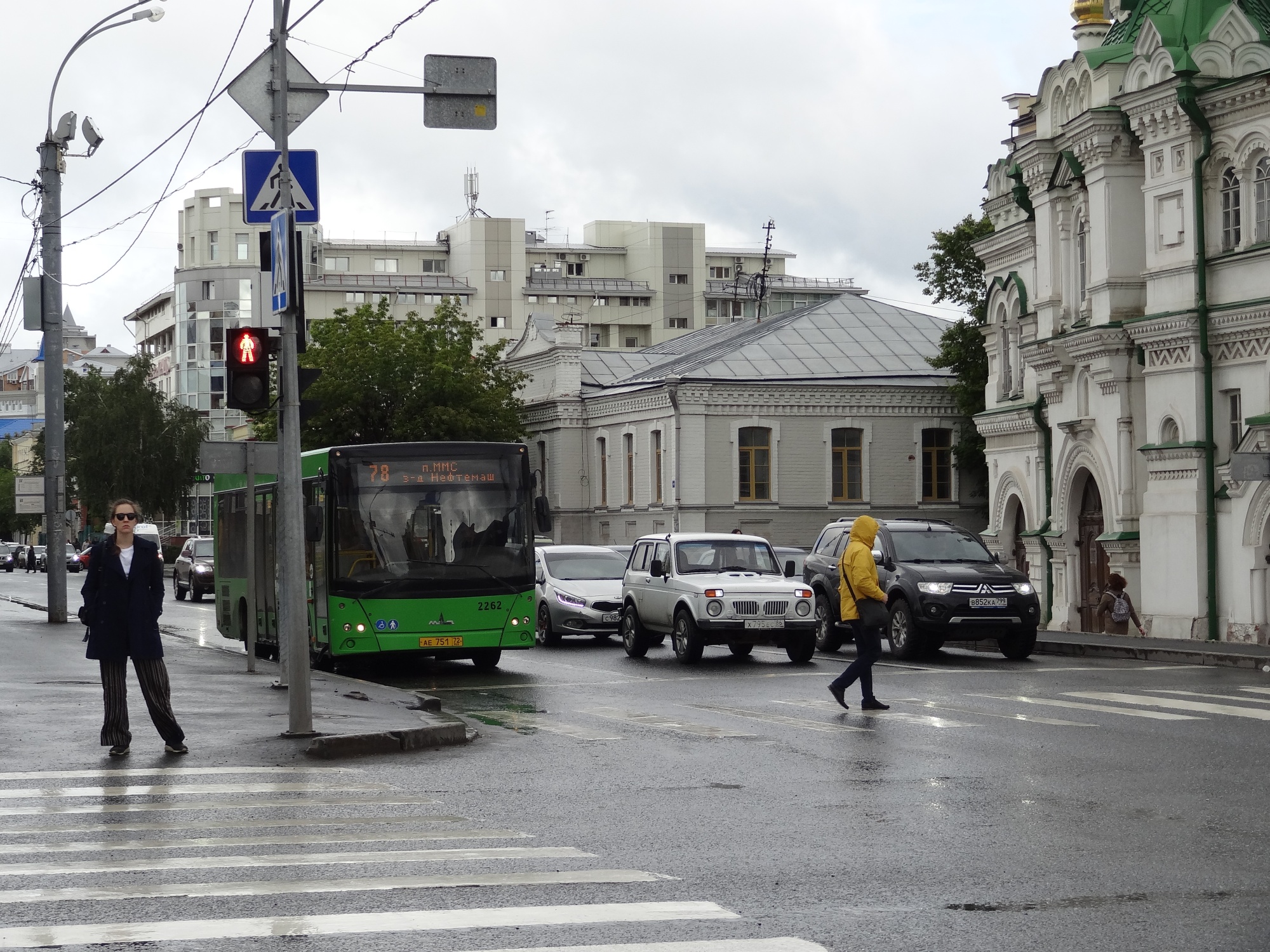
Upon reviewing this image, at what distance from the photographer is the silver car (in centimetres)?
2975

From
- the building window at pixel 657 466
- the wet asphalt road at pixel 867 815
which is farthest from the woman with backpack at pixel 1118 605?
the building window at pixel 657 466

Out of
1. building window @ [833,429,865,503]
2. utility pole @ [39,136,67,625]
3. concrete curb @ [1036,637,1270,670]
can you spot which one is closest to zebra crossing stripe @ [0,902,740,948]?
concrete curb @ [1036,637,1270,670]

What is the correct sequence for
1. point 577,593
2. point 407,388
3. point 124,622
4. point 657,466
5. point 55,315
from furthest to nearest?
point 407,388 → point 657,466 → point 55,315 → point 577,593 → point 124,622

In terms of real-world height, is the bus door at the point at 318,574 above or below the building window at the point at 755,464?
below

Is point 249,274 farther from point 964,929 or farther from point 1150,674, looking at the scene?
point 964,929

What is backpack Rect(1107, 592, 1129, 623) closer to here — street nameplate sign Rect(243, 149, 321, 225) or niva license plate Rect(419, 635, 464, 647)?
niva license plate Rect(419, 635, 464, 647)

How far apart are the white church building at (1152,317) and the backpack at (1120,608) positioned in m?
0.49

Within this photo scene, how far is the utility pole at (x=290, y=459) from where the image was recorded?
1412 cm

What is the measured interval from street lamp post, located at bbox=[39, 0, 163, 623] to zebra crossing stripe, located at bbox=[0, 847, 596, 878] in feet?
82.7

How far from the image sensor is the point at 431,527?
2223 cm

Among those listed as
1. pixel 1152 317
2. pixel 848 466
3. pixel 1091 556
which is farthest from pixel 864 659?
pixel 848 466

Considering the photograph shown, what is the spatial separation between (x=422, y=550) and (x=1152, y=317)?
15.3 meters

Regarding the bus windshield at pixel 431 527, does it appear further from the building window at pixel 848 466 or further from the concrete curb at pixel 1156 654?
the building window at pixel 848 466

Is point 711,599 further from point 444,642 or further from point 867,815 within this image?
point 867,815
